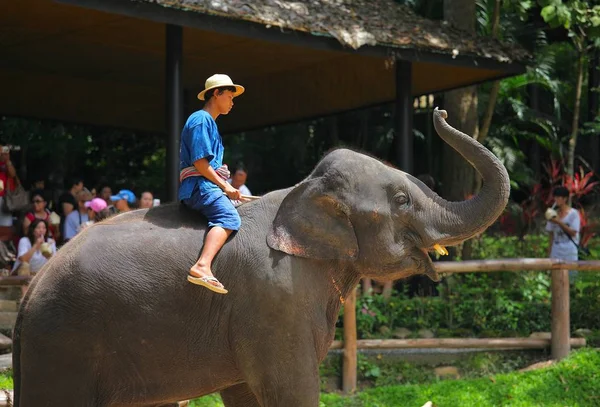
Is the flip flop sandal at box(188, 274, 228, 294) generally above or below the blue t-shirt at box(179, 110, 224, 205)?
below

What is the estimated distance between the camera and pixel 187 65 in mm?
15008

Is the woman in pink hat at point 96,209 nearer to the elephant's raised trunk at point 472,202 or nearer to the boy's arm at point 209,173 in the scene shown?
the boy's arm at point 209,173

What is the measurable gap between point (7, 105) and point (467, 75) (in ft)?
25.1

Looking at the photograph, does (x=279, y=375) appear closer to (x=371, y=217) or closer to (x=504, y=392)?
(x=371, y=217)

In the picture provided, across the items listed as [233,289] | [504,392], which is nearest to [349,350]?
[504,392]

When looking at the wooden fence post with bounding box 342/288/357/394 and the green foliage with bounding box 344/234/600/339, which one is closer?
the wooden fence post with bounding box 342/288/357/394

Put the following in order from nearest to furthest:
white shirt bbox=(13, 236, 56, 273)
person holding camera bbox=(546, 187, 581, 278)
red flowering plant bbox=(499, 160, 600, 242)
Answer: white shirt bbox=(13, 236, 56, 273)
person holding camera bbox=(546, 187, 581, 278)
red flowering plant bbox=(499, 160, 600, 242)

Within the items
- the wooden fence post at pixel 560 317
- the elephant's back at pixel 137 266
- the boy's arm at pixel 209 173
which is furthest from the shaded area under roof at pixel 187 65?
the elephant's back at pixel 137 266

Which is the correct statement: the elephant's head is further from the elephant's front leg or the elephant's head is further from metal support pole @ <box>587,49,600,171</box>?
metal support pole @ <box>587,49,600,171</box>

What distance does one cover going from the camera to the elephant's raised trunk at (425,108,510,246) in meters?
5.50

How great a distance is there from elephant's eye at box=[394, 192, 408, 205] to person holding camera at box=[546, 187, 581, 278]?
6718mm

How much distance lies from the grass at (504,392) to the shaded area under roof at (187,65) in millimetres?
3788

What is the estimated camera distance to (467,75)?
14.0 metres

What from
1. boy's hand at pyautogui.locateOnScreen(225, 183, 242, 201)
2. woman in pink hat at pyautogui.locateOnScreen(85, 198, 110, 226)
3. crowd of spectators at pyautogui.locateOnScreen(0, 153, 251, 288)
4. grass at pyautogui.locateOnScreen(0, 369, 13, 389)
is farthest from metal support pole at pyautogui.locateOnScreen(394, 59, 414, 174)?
boy's hand at pyautogui.locateOnScreen(225, 183, 242, 201)
